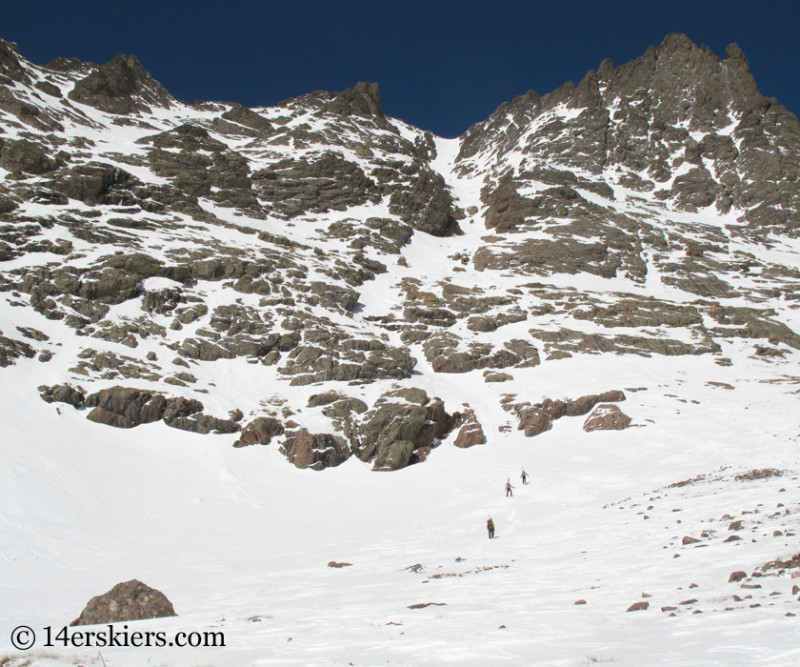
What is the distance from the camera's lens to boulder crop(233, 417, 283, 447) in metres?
32.9

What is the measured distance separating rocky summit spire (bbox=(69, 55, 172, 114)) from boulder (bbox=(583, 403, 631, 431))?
3995 inches

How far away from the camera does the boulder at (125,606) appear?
9180mm

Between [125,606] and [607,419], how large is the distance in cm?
3055

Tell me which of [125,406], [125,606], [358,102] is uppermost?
[358,102]

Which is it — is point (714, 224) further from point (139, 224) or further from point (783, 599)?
point (783, 599)

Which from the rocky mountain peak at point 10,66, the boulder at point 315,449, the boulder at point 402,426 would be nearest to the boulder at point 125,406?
the boulder at point 315,449

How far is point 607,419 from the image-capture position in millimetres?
33375

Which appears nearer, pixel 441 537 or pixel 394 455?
pixel 441 537

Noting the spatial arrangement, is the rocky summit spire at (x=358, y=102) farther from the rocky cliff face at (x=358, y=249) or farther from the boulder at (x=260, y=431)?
the boulder at (x=260, y=431)

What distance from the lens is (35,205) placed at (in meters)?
52.5

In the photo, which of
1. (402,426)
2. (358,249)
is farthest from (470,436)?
(358,249)

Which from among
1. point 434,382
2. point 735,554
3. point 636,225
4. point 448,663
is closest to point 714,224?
point 636,225

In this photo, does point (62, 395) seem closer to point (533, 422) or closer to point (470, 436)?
point (470, 436)

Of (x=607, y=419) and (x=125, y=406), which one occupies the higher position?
(x=125, y=406)
